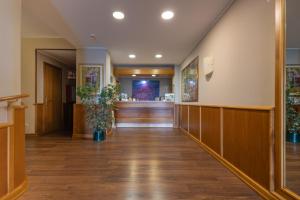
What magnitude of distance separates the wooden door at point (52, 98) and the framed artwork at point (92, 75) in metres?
1.59

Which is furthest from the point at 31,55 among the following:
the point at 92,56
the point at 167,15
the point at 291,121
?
the point at 291,121

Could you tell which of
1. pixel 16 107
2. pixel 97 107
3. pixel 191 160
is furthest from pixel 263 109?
pixel 97 107

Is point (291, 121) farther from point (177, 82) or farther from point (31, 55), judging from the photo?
point (177, 82)

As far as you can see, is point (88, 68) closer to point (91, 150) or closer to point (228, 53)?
point (91, 150)

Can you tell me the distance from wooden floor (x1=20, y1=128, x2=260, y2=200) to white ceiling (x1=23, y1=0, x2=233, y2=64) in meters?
2.28

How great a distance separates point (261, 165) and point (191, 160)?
1412mm

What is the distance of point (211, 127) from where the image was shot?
4078 millimetres

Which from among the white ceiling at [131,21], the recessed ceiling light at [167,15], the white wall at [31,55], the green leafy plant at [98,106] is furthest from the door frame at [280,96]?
the white wall at [31,55]

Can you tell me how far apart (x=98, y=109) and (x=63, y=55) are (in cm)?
257

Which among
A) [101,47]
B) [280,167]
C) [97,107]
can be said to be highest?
[101,47]

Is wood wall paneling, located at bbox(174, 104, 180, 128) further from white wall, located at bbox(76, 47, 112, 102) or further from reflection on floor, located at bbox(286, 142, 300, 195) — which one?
reflection on floor, located at bbox(286, 142, 300, 195)

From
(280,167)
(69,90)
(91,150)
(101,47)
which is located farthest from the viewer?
(69,90)

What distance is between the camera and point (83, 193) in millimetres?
2371

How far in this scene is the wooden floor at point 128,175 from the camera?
2.35 m
